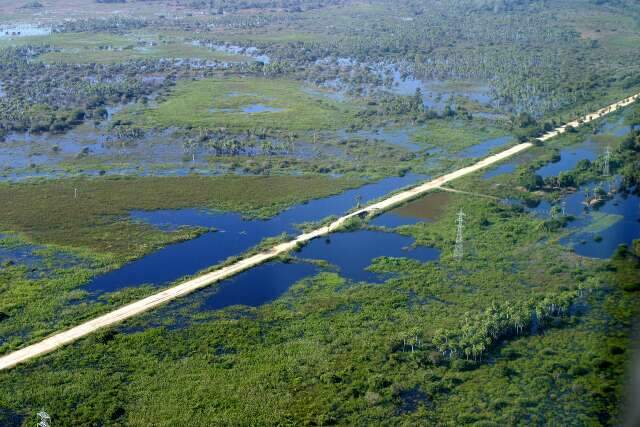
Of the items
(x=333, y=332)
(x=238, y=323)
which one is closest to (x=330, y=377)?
(x=333, y=332)

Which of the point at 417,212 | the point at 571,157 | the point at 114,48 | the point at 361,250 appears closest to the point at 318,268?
the point at 361,250

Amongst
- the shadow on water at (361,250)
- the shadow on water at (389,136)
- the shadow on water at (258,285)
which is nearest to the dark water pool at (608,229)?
the shadow on water at (361,250)

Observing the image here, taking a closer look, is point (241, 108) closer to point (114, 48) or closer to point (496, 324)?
point (114, 48)

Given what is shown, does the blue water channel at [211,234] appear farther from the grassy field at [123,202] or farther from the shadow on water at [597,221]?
the shadow on water at [597,221]

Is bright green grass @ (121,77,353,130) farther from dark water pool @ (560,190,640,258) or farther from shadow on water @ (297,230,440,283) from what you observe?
dark water pool @ (560,190,640,258)

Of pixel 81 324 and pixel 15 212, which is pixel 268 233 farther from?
pixel 15 212

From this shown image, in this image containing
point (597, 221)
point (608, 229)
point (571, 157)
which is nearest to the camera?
point (608, 229)

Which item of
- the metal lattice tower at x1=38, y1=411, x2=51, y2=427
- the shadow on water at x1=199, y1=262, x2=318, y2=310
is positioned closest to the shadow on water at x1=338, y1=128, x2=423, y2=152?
the shadow on water at x1=199, y1=262, x2=318, y2=310
